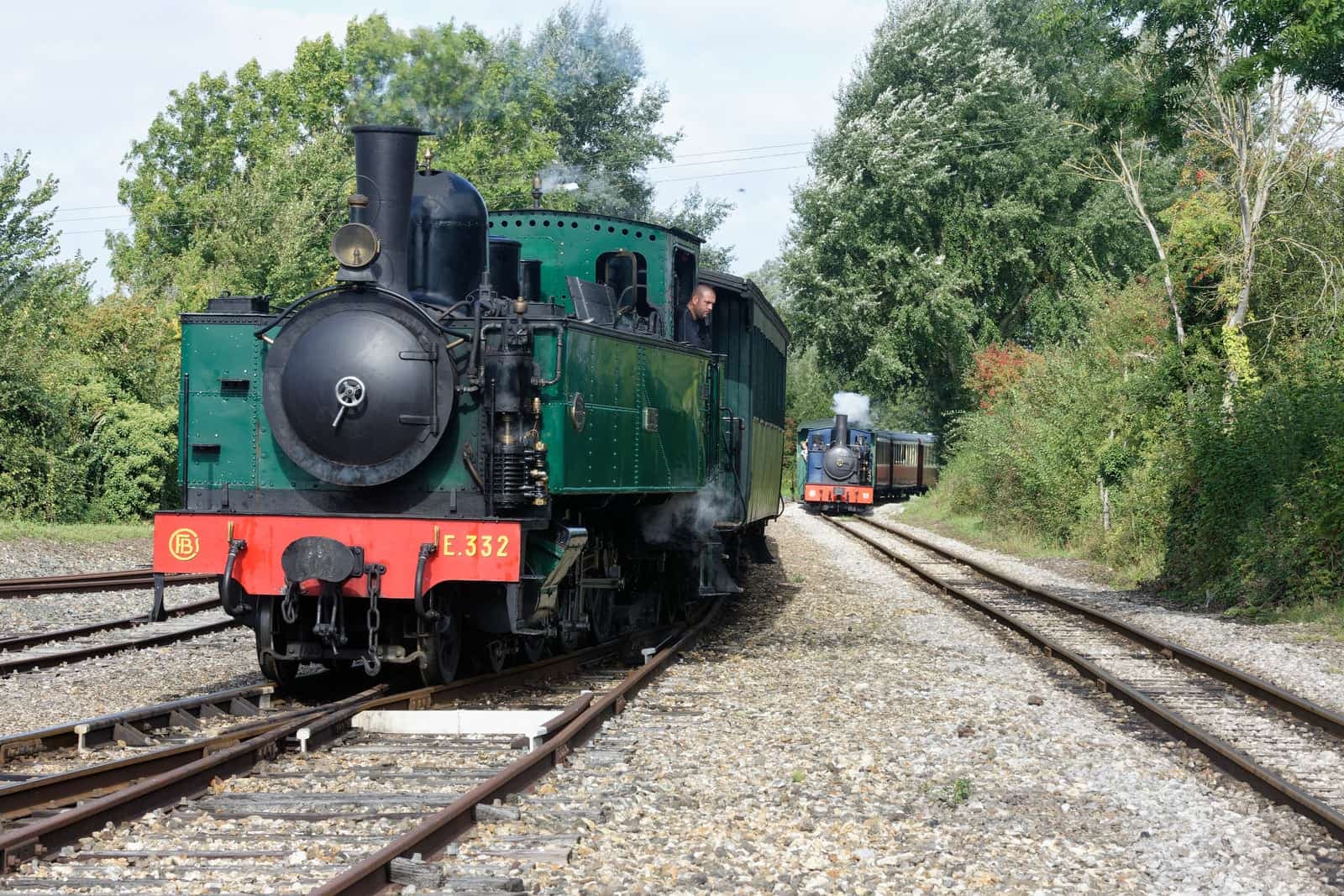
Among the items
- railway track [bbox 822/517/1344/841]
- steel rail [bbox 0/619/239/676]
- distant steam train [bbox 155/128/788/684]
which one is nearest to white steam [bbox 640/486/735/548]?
distant steam train [bbox 155/128/788/684]

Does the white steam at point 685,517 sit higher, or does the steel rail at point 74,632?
the white steam at point 685,517

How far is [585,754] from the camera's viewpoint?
6.48m

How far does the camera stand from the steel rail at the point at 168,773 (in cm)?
469

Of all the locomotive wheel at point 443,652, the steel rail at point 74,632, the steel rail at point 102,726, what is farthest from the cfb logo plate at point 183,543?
the steel rail at point 74,632

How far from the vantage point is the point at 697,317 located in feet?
36.3

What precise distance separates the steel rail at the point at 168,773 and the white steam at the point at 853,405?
33.5 metres

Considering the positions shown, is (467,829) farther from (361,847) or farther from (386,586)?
(386,586)

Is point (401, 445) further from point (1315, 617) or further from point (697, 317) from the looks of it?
point (1315, 617)

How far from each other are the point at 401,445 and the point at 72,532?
13340 millimetres

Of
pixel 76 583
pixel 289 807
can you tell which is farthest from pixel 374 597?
pixel 76 583

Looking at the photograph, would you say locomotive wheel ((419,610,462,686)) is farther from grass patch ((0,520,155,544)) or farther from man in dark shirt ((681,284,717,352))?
grass patch ((0,520,155,544))

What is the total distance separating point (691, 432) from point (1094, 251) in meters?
33.1

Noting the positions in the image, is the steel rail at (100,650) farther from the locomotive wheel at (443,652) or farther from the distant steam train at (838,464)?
the distant steam train at (838,464)

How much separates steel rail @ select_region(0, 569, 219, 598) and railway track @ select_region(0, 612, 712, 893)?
23.7 feet
